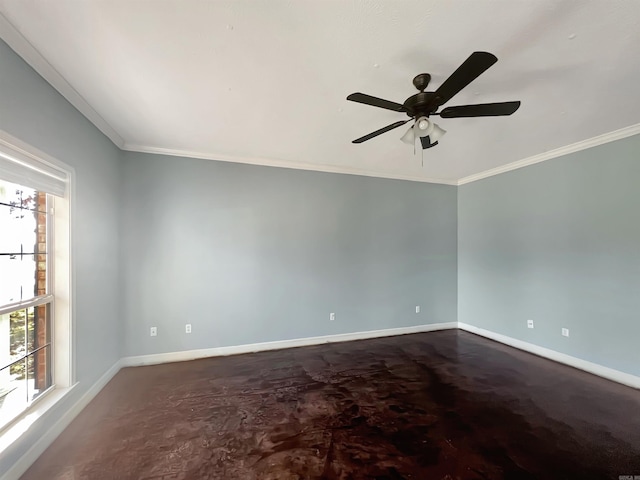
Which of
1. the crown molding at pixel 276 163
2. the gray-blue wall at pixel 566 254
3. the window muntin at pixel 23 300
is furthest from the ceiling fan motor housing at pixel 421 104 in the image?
the window muntin at pixel 23 300

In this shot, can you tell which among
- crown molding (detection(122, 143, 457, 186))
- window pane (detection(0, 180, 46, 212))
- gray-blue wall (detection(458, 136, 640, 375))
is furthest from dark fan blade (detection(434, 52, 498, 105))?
window pane (detection(0, 180, 46, 212))

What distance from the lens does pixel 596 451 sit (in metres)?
1.86

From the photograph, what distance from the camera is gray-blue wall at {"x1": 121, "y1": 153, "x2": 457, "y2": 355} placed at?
331cm

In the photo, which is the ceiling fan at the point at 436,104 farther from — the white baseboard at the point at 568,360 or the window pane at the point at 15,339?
the white baseboard at the point at 568,360

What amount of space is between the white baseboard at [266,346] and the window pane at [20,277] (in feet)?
5.28

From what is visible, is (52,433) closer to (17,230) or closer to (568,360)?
(17,230)

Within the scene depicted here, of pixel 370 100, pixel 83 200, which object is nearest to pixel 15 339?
pixel 83 200

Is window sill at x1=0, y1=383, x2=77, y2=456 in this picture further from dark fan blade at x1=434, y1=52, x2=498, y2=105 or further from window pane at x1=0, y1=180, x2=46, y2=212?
dark fan blade at x1=434, y1=52, x2=498, y2=105

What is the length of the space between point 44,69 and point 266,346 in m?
3.46

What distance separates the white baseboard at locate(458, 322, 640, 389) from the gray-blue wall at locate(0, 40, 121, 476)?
205 inches

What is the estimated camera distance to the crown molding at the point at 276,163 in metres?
3.32

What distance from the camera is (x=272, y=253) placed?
3.80 m

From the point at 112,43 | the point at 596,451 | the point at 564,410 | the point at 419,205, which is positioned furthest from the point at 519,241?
the point at 112,43

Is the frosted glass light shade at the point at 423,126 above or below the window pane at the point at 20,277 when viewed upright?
above
